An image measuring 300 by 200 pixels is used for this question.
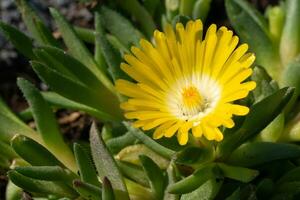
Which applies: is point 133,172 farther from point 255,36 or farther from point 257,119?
point 255,36

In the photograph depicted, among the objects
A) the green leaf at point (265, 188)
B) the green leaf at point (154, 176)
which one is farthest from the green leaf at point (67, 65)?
the green leaf at point (265, 188)

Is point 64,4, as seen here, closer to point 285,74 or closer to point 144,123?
point 285,74

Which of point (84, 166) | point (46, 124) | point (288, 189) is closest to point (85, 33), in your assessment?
point (46, 124)

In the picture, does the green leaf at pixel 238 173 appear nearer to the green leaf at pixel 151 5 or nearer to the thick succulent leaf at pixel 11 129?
the thick succulent leaf at pixel 11 129

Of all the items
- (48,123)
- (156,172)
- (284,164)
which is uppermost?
(48,123)

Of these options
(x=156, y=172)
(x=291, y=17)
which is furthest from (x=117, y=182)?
(x=291, y=17)
